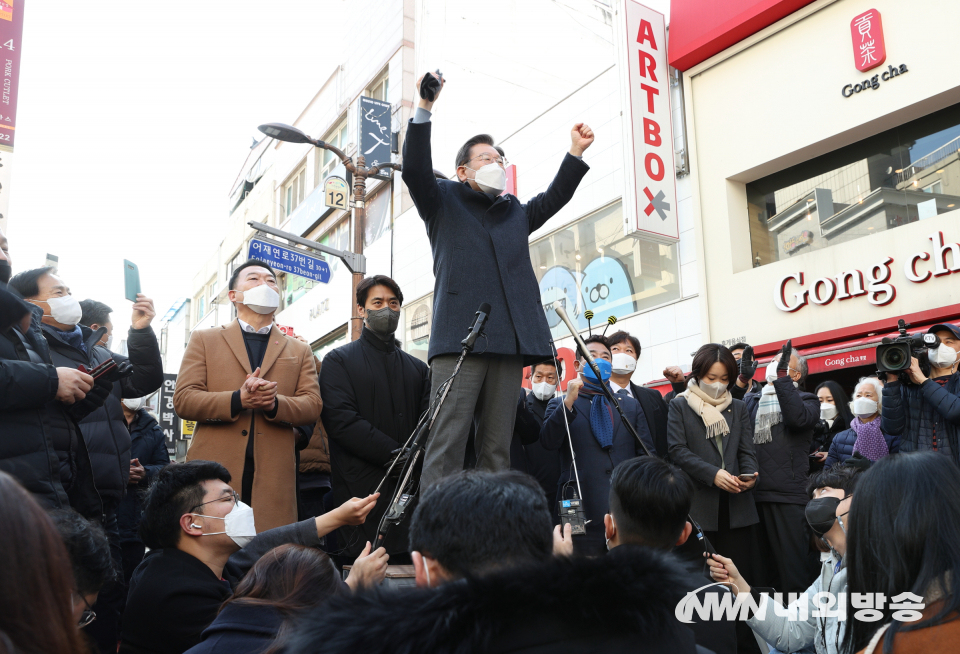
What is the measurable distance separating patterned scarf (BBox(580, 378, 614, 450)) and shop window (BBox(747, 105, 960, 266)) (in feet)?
20.3

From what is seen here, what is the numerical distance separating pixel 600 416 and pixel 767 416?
113cm

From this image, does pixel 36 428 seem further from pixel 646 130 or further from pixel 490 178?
pixel 646 130

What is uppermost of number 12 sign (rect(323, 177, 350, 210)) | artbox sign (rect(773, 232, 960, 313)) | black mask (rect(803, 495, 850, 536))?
Answer: number 12 sign (rect(323, 177, 350, 210))

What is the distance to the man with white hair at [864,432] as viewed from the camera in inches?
215

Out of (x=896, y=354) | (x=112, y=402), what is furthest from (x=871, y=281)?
(x=112, y=402)

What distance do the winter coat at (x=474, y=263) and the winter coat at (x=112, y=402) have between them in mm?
1707

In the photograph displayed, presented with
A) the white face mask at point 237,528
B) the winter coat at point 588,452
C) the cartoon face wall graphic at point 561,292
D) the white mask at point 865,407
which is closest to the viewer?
the white face mask at point 237,528

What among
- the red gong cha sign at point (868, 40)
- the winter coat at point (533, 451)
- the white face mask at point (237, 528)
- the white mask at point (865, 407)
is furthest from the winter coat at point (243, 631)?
the red gong cha sign at point (868, 40)

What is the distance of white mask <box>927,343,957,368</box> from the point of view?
16.1ft

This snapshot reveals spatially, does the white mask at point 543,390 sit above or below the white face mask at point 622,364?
below

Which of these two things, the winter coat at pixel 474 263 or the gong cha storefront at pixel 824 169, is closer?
the winter coat at pixel 474 263

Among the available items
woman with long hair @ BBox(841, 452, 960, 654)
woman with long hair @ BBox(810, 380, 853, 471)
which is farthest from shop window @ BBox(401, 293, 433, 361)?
woman with long hair @ BBox(841, 452, 960, 654)

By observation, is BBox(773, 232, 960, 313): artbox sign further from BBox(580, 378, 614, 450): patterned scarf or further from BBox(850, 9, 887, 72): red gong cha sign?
BBox(580, 378, 614, 450): patterned scarf

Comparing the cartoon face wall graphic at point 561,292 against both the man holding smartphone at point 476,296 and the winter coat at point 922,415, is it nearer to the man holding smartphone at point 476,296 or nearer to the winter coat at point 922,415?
the winter coat at point 922,415
